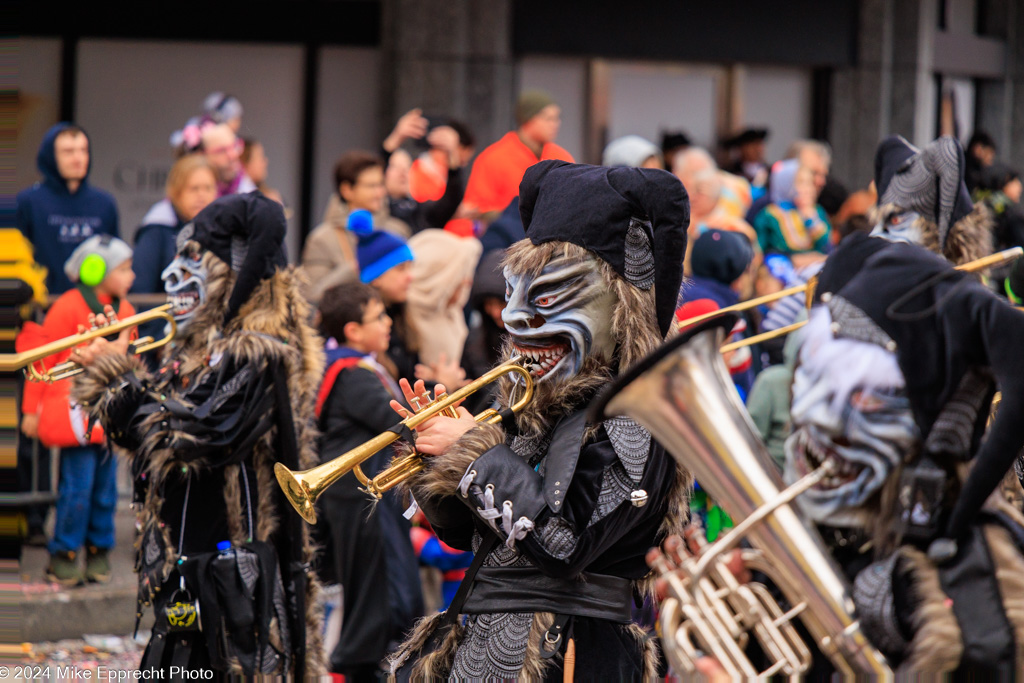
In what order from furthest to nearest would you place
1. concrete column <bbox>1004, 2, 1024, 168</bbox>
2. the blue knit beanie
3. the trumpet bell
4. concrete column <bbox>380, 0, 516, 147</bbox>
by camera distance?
1. concrete column <bbox>1004, 2, 1024, 168</bbox>
2. concrete column <bbox>380, 0, 516, 147</bbox>
3. the blue knit beanie
4. the trumpet bell

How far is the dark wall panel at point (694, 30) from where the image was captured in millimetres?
11930

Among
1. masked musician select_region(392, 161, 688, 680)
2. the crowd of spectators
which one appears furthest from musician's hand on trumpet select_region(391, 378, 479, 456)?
the crowd of spectators

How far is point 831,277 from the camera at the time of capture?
2.26 metres

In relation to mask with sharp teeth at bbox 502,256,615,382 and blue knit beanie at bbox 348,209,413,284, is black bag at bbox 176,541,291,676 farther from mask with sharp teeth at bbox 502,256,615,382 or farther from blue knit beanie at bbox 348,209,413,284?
blue knit beanie at bbox 348,209,413,284

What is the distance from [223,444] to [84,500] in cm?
258

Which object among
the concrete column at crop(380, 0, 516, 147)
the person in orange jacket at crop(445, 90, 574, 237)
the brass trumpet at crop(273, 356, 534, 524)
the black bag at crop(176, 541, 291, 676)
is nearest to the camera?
the brass trumpet at crop(273, 356, 534, 524)

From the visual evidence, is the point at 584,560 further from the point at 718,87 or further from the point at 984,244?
the point at 718,87

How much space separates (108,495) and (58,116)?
5588 mm

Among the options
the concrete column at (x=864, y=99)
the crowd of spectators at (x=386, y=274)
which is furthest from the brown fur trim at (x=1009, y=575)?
the concrete column at (x=864, y=99)

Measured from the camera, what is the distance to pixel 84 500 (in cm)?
631

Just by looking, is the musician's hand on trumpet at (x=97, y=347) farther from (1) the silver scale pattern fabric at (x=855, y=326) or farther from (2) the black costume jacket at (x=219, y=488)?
(1) the silver scale pattern fabric at (x=855, y=326)

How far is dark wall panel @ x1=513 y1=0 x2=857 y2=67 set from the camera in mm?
11930

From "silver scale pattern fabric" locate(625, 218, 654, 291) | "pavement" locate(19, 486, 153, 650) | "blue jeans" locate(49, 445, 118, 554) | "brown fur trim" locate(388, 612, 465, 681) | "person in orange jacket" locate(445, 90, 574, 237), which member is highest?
"person in orange jacket" locate(445, 90, 574, 237)

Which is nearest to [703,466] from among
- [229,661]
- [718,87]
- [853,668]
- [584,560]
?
[853,668]
